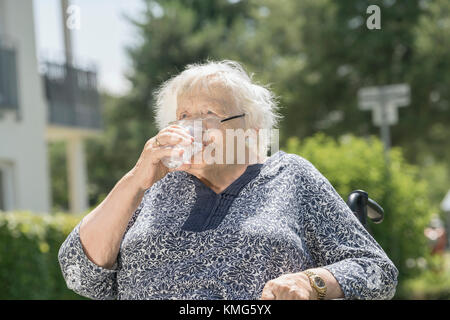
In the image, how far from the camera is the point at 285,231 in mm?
2631

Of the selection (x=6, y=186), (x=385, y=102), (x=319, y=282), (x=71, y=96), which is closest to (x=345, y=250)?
(x=319, y=282)

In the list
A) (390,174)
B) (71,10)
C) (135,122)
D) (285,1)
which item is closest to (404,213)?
(390,174)

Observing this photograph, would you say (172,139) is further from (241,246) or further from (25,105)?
(25,105)

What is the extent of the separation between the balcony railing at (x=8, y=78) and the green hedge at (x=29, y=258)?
14.6ft

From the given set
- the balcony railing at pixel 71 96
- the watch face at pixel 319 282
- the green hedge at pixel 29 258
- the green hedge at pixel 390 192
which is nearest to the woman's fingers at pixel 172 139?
the watch face at pixel 319 282

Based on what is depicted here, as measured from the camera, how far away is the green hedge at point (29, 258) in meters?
6.91

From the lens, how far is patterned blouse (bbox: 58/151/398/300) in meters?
2.61

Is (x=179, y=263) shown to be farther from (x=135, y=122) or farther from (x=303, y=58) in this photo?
(x=135, y=122)

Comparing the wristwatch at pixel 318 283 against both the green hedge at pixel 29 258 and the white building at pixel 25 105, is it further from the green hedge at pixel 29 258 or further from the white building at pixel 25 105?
the white building at pixel 25 105

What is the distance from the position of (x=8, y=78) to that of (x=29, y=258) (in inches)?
209

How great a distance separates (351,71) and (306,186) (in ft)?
68.8

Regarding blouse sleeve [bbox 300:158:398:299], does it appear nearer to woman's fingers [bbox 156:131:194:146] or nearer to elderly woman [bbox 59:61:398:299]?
elderly woman [bbox 59:61:398:299]

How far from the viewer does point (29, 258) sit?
714 cm

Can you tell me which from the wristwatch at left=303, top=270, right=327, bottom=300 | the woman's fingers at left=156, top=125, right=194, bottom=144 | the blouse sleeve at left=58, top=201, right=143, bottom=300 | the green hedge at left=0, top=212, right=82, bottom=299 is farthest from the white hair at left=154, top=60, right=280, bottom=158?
the green hedge at left=0, top=212, right=82, bottom=299
